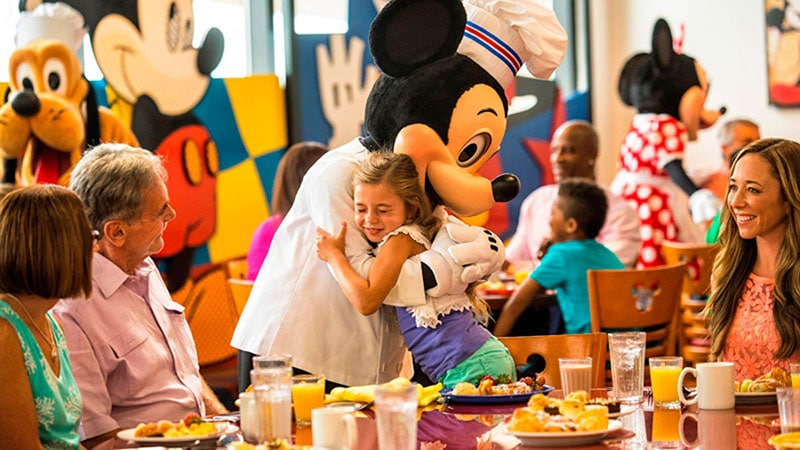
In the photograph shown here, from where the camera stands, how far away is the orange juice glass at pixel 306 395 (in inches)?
76.8

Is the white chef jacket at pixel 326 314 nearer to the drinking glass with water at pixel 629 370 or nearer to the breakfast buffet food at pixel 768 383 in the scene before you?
the drinking glass with water at pixel 629 370

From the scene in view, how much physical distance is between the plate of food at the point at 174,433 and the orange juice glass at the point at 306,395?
0.16m

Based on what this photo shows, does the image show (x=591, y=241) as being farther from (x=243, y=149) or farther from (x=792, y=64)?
(x=792, y=64)

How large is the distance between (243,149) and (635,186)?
6.83 ft

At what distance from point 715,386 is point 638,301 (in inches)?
78.2

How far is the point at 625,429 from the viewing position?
1.79 meters

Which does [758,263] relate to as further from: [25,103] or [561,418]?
[25,103]

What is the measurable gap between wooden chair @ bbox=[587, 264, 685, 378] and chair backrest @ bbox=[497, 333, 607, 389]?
1253mm

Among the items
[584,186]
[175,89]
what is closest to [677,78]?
[584,186]

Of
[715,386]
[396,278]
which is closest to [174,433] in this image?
[396,278]

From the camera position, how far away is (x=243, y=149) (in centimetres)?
558

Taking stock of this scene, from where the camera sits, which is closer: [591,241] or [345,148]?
[345,148]

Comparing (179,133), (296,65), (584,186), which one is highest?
(296,65)

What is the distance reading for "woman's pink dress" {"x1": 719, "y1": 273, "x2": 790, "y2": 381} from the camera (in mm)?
2484
